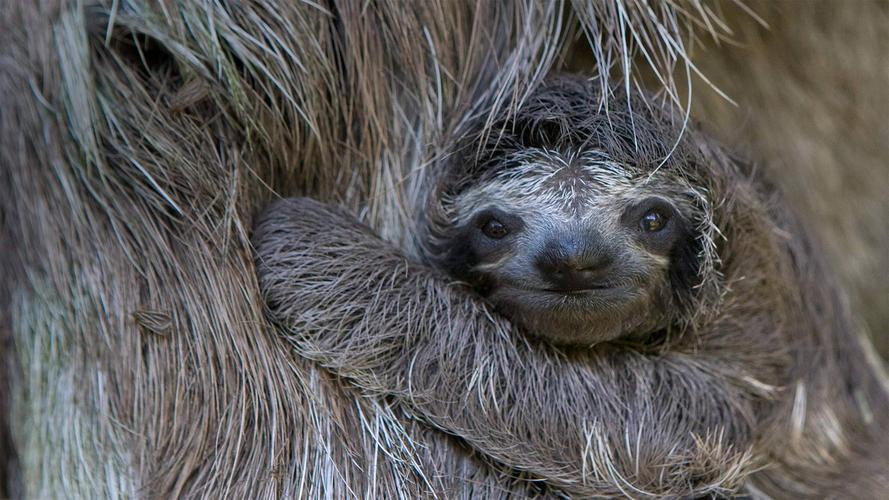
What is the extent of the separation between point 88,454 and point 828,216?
2.47 m

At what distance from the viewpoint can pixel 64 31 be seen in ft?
6.97

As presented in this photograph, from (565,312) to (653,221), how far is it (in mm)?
321

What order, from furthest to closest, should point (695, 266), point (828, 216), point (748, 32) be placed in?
point (828, 216) → point (748, 32) → point (695, 266)

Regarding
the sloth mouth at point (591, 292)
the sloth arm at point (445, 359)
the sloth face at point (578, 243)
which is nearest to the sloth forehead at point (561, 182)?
the sloth face at point (578, 243)

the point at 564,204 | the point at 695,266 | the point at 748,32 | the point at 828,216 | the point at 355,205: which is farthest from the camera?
the point at 828,216

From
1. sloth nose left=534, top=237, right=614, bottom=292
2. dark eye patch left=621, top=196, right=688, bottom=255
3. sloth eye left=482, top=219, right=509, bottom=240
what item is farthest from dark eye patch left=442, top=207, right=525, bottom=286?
dark eye patch left=621, top=196, right=688, bottom=255

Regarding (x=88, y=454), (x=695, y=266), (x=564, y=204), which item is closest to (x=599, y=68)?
(x=564, y=204)

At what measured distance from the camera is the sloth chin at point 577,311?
209cm

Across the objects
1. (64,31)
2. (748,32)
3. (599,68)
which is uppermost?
(64,31)

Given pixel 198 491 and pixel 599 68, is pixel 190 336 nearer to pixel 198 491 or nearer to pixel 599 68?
pixel 198 491

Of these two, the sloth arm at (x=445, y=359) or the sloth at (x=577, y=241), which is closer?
the sloth at (x=577, y=241)

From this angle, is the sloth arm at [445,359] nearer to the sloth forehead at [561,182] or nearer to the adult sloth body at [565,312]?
the adult sloth body at [565,312]

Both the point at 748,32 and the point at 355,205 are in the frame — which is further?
the point at 748,32

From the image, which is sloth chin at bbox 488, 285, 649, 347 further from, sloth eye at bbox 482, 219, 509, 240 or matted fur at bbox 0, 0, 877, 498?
matted fur at bbox 0, 0, 877, 498
